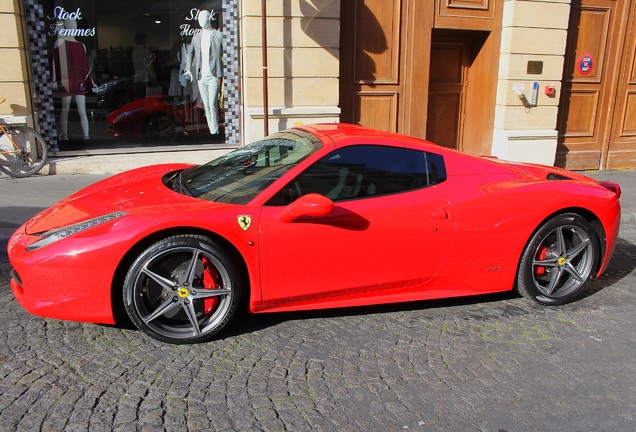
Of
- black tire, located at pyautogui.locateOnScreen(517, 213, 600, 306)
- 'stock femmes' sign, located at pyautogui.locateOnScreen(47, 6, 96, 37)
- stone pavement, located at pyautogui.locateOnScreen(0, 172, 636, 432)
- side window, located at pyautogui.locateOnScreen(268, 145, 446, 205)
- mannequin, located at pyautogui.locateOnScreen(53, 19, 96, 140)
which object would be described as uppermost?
'stock femmes' sign, located at pyautogui.locateOnScreen(47, 6, 96, 37)

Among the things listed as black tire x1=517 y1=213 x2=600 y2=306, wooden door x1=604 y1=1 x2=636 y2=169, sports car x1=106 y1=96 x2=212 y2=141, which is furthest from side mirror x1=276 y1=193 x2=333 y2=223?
wooden door x1=604 y1=1 x2=636 y2=169

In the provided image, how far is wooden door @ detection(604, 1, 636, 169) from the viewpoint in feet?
35.7

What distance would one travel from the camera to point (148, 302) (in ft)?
11.9

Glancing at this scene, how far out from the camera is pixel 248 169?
4195mm

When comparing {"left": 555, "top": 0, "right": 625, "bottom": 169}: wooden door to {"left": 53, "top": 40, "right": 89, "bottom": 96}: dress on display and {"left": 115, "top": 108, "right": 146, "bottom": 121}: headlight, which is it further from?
{"left": 53, "top": 40, "right": 89, "bottom": 96}: dress on display

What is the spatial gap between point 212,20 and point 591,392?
8242 mm

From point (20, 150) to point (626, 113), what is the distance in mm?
11093

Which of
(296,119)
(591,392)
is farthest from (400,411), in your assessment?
(296,119)

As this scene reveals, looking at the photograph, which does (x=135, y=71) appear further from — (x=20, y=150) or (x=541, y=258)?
(x=541, y=258)

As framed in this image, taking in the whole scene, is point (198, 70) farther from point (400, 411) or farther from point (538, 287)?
point (400, 411)

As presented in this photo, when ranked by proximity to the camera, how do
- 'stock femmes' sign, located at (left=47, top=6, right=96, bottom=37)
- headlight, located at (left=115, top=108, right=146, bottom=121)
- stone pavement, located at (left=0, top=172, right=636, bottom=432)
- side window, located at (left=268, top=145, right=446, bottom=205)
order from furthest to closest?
headlight, located at (left=115, top=108, right=146, bottom=121)
'stock femmes' sign, located at (left=47, top=6, right=96, bottom=37)
side window, located at (left=268, top=145, right=446, bottom=205)
stone pavement, located at (left=0, top=172, right=636, bottom=432)

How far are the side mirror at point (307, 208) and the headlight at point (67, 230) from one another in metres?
1.05

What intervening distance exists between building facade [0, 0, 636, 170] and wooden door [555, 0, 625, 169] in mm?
25

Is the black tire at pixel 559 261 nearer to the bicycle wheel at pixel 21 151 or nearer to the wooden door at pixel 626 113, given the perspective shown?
the bicycle wheel at pixel 21 151
